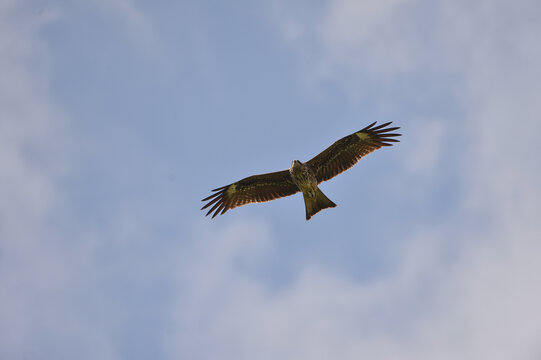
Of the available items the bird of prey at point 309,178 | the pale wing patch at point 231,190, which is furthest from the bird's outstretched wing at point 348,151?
the pale wing patch at point 231,190

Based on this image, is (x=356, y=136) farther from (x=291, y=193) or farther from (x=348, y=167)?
(x=291, y=193)

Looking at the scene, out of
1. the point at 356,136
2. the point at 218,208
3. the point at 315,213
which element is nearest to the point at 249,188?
the point at 218,208

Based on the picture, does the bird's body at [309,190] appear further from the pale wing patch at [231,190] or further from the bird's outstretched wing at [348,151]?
the pale wing patch at [231,190]

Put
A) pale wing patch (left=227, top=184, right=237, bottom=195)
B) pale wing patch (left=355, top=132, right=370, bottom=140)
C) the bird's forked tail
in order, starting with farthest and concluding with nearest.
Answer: pale wing patch (left=227, top=184, right=237, bottom=195) < pale wing patch (left=355, top=132, right=370, bottom=140) < the bird's forked tail

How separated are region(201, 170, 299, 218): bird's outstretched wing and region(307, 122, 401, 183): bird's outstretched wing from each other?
829 millimetres

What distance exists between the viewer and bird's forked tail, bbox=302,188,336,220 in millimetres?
15125

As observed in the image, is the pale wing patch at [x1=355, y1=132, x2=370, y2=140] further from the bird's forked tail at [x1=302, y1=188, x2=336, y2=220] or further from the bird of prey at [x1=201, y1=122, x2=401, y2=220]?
the bird's forked tail at [x1=302, y1=188, x2=336, y2=220]

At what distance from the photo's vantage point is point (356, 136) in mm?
15477

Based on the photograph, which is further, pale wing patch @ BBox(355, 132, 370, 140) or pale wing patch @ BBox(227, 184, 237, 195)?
pale wing patch @ BBox(227, 184, 237, 195)

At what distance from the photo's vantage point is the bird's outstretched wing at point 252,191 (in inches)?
629

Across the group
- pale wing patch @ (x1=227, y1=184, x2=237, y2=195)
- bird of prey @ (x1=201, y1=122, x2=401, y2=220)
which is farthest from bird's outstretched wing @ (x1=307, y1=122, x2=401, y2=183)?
pale wing patch @ (x1=227, y1=184, x2=237, y2=195)

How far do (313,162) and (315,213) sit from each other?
49.0 inches

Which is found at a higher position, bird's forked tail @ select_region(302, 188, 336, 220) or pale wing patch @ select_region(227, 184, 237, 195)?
pale wing patch @ select_region(227, 184, 237, 195)

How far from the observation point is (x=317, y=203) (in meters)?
15.2
